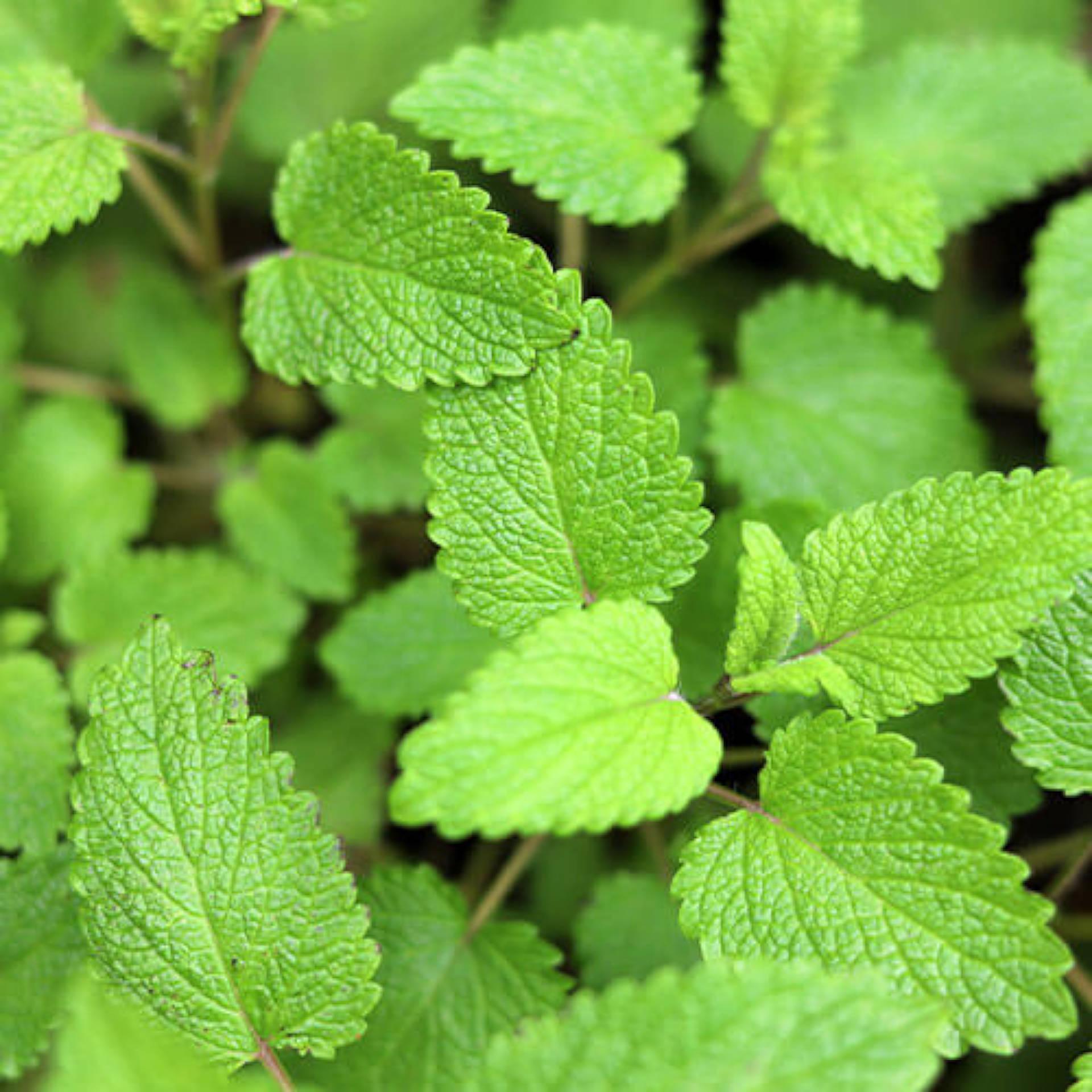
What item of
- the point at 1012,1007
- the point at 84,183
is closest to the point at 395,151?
the point at 84,183

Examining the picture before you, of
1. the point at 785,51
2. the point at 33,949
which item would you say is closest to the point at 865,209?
the point at 785,51

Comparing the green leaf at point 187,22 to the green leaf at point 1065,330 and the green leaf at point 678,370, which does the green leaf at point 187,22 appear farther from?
the green leaf at point 1065,330

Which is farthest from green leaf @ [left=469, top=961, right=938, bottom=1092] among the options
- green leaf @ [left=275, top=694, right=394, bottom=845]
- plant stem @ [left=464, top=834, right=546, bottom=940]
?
green leaf @ [left=275, top=694, right=394, bottom=845]

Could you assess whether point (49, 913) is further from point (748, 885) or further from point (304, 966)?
point (748, 885)

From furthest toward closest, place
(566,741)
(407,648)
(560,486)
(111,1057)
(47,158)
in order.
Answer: (407,648)
(47,158)
(560,486)
(566,741)
(111,1057)

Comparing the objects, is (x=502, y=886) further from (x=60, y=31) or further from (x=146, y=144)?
(x=60, y=31)

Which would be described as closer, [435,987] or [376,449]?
[435,987]

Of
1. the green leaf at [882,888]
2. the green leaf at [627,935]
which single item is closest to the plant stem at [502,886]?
the green leaf at [627,935]
